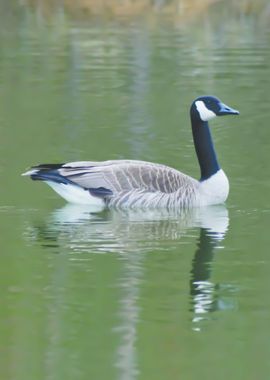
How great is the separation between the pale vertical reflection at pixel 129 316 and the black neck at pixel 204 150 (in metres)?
2.43

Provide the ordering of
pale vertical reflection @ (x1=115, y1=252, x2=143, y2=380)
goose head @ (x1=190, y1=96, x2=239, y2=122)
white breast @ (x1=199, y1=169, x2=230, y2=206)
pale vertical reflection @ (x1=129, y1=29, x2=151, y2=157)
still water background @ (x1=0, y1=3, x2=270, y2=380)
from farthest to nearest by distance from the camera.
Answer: pale vertical reflection @ (x1=129, y1=29, x2=151, y2=157) < goose head @ (x1=190, y1=96, x2=239, y2=122) < white breast @ (x1=199, y1=169, x2=230, y2=206) < still water background @ (x1=0, y1=3, x2=270, y2=380) < pale vertical reflection @ (x1=115, y1=252, x2=143, y2=380)

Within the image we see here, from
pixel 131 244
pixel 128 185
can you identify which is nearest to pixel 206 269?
pixel 131 244

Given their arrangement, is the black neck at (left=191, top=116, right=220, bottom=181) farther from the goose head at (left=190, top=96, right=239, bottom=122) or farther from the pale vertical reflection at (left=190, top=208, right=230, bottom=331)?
the pale vertical reflection at (left=190, top=208, right=230, bottom=331)

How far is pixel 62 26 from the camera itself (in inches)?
1192

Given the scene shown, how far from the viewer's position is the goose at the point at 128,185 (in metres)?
12.2

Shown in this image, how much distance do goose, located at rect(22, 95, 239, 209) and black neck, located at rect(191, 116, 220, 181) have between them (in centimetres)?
20

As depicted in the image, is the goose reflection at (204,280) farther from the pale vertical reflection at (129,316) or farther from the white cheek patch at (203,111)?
the white cheek patch at (203,111)

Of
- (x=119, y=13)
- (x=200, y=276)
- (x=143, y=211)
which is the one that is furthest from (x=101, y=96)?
(x=119, y=13)

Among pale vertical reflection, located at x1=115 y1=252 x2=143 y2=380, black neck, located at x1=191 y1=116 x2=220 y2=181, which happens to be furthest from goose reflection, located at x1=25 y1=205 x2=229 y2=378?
black neck, located at x1=191 y1=116 x2=220 y2=181

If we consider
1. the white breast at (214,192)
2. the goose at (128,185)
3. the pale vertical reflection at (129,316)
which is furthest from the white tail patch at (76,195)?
the pale vertical reflection at (129,316)

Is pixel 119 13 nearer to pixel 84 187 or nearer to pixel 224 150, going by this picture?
pixel 224 150

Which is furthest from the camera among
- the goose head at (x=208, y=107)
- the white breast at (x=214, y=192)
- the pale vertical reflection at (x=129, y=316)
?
the goose head at (x=208, y=107)

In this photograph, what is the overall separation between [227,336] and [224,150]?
6.97m

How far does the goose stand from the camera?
40.1ft
